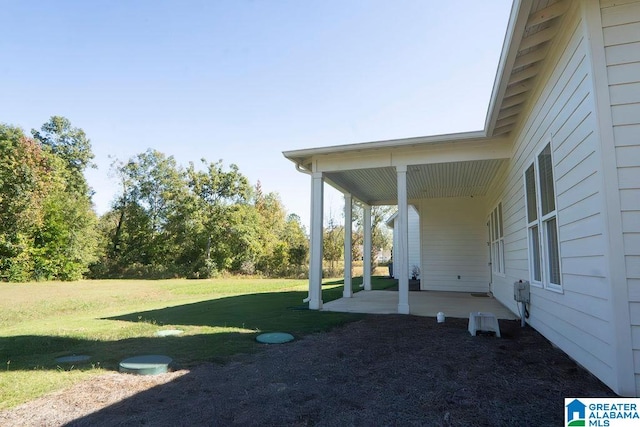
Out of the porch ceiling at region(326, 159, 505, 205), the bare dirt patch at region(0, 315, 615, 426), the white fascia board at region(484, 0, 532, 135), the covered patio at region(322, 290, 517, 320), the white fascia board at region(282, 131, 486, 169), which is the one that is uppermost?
the white fascia board at region(484, 0, 532, 135)

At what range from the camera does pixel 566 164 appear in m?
3.63

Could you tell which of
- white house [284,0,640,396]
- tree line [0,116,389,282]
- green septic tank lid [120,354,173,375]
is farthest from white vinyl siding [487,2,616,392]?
tree line [0,116,389,282]

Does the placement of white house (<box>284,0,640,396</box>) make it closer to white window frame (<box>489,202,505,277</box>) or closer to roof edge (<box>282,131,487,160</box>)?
roof edge (<box>282,131,487,160</box>)

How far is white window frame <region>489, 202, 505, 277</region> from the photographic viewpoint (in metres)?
8.48

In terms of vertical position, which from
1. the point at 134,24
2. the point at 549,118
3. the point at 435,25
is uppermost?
the point at 134,24

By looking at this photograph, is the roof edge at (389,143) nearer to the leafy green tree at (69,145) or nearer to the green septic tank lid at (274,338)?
the green septic tank lid at (274,338)

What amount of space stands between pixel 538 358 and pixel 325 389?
8.16 feet

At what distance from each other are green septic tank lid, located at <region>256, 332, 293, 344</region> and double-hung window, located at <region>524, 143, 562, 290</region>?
11.6 feet

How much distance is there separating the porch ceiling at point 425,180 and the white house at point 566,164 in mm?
373

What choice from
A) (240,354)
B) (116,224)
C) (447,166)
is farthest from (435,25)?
(116,224)

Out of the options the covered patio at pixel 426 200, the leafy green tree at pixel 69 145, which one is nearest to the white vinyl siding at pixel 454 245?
the covered patio at pixel 426 200

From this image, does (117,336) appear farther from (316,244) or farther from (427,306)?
(427,306)

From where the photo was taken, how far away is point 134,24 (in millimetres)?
8359

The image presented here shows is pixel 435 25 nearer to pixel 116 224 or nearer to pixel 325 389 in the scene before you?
pixel 325 389
